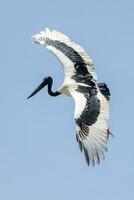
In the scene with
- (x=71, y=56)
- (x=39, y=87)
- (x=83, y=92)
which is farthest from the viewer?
(x=39, y=87)

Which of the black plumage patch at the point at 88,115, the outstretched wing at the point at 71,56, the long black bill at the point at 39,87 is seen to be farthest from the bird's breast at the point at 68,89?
the long black bill at the point at 39,87

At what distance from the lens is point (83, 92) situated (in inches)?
1875

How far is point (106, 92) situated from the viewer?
159 feet

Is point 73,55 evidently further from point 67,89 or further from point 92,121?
point 92,121

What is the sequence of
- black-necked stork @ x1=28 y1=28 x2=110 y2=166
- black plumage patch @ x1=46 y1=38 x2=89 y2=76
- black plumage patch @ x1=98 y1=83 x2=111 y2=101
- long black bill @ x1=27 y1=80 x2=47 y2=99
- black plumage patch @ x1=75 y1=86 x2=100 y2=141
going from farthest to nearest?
1. long black bill @ x1=27 y1=80 x2=47 y2=99
2. black plumage patch @ x1=46 y1=38 x2=89 y2=76
3. black plumage patch @ x1=98 y1=83 x2=111 y2=101
4. black plumage patch @ x1=75 y1=86 x2=100 y2=141
5. black-necked stork @ x1=28 y1=28 x2=110 y2=166

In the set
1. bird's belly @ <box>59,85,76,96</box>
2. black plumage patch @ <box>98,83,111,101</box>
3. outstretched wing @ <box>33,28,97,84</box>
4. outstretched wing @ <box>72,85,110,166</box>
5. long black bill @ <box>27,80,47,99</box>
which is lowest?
outstretched wing @ <box>72,85,110,166</box>

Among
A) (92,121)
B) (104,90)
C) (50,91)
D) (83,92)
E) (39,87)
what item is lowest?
(92,121)

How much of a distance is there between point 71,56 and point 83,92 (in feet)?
13.7

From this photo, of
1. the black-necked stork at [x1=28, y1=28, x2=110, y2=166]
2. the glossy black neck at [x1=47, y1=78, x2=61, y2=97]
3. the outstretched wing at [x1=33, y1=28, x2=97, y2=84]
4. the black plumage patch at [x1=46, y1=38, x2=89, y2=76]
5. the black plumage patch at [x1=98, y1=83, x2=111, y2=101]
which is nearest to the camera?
the black-necked stork at [x1=28, y1=28, x2=110, y2=166]

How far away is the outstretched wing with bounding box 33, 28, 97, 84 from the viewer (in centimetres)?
5000

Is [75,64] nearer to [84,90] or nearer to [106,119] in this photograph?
[84,90]

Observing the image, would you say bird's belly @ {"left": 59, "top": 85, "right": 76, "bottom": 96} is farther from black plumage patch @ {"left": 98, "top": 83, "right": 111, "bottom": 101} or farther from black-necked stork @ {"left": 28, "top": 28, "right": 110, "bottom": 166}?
black plumage patch @ {"left": 98, "top": 83, "right": 111, "bottom": 101}

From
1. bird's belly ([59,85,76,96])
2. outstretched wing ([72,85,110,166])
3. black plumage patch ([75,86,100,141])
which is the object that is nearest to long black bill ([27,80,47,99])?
bird's belly ([59,85,76,96])

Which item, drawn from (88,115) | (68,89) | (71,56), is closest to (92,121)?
(88,115)
